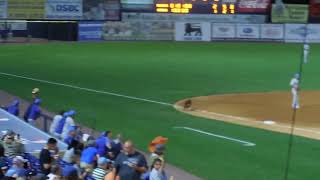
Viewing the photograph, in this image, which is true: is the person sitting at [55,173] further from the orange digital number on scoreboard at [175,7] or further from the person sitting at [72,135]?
the orange digital number on scoreboard at [175,7]

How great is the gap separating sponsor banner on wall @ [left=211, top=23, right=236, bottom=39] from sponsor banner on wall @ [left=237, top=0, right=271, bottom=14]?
6.30 ft

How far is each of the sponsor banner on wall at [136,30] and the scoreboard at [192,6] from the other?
4.64ft

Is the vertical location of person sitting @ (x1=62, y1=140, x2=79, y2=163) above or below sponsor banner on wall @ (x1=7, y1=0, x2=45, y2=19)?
below

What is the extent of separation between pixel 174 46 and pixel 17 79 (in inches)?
917

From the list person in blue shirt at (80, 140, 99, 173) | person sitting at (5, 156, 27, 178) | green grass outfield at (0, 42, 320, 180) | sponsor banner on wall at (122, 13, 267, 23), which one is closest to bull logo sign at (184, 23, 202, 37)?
sponsor banner on wall at (122, 13, 267, 23)

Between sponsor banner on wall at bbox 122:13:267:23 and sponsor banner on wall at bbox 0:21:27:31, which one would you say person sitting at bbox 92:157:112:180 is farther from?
sponsor banner on wall at bbox 0:21:27:31

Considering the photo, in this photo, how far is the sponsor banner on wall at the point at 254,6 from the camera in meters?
58.8

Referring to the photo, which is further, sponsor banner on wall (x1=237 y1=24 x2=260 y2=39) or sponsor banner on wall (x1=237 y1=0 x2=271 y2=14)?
sponsor banner on wall (x1=237 y1=0 x2=271 y2=14)

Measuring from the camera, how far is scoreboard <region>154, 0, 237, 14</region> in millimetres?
56625

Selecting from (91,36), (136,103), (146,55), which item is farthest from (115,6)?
(136,103)

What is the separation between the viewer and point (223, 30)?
58.1 meters

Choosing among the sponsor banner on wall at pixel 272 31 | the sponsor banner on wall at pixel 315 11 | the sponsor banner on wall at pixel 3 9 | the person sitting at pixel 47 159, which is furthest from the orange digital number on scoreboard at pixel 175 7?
the person sitting at pixel 47 159

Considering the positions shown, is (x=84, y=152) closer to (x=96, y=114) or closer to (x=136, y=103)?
(x=96, y=114)

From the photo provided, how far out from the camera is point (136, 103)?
25531 millimetres
